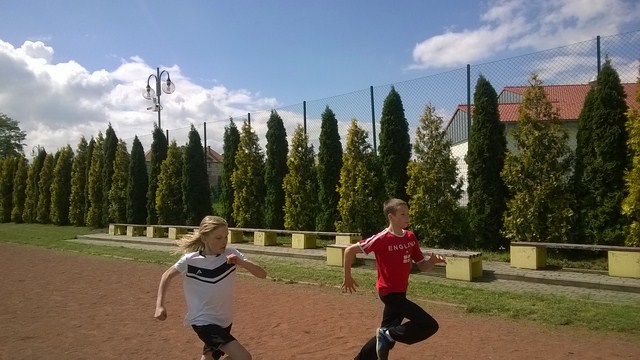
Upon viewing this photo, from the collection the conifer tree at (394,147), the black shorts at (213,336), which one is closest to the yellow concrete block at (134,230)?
the conifer tree at (394,147)

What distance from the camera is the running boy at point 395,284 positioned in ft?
14.5

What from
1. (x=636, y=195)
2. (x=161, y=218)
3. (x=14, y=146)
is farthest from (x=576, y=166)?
(x=14, y=146)

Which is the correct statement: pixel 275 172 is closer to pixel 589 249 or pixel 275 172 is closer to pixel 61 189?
pixel 589 249

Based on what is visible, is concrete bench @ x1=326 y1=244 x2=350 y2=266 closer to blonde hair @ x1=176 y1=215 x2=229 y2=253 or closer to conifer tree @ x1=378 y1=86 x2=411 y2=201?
conifer tree @ x1=378 y1=86 x2=411 y2=201

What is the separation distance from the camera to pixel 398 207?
459 centimetres

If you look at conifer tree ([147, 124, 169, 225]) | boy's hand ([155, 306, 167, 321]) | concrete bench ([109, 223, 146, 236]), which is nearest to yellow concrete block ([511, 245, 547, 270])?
boy's hand ([155, 306, 167, 321])

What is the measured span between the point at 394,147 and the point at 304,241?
13.2 ft

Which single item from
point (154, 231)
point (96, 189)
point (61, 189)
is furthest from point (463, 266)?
point (61, 189)

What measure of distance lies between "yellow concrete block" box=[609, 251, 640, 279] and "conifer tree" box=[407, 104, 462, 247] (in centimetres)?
454

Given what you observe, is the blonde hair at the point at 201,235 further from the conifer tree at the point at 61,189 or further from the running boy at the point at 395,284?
the conifer tree at the point at 61,189

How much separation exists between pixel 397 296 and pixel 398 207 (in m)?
0.83

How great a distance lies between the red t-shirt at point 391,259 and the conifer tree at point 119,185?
23275mm

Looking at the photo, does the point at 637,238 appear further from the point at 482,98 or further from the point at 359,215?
the point at 359,215

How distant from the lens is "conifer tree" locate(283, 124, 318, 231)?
1742 cm
